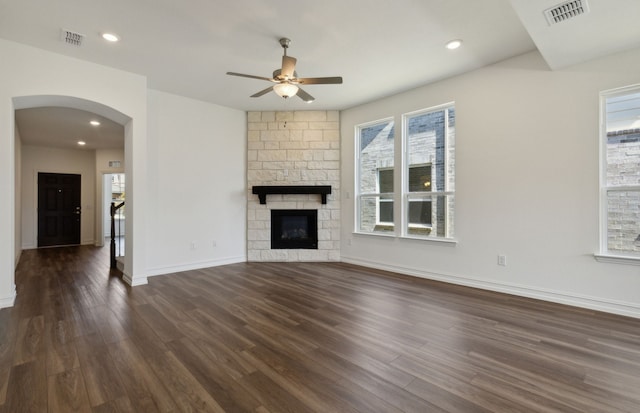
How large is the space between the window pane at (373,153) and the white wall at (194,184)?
2.32 meters

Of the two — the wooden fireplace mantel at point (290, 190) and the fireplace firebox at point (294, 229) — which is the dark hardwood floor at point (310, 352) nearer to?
the fireplace firebox at point (294, 229)

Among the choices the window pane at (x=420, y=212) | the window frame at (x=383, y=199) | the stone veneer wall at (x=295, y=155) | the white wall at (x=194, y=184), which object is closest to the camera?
the window pane at (x=420, y=212)

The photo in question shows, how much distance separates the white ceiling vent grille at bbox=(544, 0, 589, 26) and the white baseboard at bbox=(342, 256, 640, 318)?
2792 millimetres

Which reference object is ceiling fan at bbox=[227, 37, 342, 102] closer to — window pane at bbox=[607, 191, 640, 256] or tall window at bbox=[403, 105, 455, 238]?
tall window at bbox=[403, 105, 455, 238]

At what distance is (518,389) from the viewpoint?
183 cm

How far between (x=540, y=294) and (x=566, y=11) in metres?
2.90

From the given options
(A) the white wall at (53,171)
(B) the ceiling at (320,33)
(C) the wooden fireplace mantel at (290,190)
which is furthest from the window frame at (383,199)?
(A) the white wall at (53,171)

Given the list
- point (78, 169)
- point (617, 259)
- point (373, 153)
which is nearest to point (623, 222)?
point (617, 259)

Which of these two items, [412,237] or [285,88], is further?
[412,237]

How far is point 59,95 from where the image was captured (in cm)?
355

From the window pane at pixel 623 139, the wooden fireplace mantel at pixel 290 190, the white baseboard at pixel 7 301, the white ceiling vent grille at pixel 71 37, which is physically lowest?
the white baseboard at pixel 7 301

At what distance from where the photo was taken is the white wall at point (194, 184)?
4750 mm

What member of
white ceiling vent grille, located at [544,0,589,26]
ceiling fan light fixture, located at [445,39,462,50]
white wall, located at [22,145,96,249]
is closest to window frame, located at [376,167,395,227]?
ceiling fan light fixture, located at [445,39,462,50]

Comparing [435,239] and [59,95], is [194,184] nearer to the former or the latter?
[59,95]
